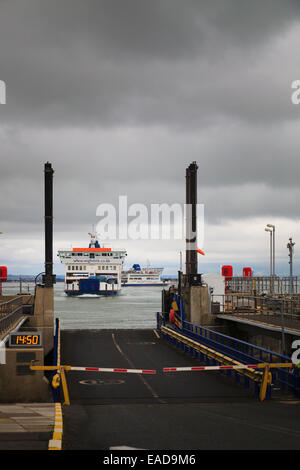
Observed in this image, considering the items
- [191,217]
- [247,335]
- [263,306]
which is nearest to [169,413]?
[247,335]

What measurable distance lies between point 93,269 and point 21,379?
123312 millimetres

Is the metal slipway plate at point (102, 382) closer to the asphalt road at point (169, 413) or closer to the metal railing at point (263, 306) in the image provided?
the asphalt road at point (169, 413)

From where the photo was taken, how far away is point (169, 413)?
12.0m

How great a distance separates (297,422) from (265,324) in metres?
12.1

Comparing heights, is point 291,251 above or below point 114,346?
above

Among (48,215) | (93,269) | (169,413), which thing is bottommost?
(169,413)

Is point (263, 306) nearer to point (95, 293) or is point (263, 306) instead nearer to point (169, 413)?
point (169, 413)

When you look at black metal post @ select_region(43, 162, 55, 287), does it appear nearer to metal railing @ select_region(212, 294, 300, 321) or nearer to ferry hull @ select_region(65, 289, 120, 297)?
metal railing @ select_region(212, 294, 300, 321)

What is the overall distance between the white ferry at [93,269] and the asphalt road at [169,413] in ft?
366

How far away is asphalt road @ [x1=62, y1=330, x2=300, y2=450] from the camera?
31.1 ft

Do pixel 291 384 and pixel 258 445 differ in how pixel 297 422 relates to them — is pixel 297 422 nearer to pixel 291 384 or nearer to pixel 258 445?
pixel 258 445

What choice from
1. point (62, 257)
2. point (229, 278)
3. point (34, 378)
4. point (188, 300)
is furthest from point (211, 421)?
point (62, 257)

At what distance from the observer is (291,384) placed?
14.9m

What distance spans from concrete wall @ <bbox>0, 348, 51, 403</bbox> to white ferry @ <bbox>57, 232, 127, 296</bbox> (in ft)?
388
